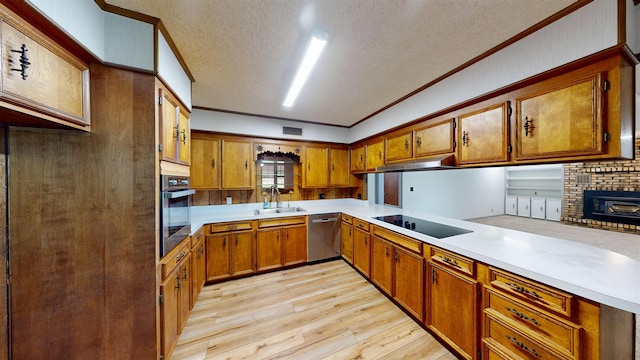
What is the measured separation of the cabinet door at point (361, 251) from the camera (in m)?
2.83

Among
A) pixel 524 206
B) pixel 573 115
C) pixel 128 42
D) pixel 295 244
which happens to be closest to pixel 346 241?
pixel 295 244

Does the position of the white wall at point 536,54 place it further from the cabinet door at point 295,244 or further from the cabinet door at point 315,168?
the cabinet door at point 295,244

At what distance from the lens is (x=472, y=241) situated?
5.60 ft

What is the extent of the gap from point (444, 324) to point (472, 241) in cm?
76

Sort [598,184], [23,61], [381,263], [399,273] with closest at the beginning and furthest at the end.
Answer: [23,61] → [399,273] → [381,263] → [598,184]

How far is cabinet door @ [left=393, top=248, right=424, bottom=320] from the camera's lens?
1.96 meters

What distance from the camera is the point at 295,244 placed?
10.7 ft

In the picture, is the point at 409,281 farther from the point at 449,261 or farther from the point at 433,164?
the point at 433,164

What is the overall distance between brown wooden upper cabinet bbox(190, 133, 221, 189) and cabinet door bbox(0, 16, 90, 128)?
1.87 m

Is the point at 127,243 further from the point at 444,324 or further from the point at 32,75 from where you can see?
the point at 444,324

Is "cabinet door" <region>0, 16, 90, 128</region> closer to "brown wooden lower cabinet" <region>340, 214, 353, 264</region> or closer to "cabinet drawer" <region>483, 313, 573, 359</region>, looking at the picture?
"cabinet drawer" <region>483, 313, 573, 359</region>

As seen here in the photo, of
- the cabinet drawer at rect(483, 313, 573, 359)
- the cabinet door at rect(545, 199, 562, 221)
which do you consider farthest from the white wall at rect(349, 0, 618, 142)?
the cabinet door at rect(545, 199, 562, 221)

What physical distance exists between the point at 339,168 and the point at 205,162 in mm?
2379

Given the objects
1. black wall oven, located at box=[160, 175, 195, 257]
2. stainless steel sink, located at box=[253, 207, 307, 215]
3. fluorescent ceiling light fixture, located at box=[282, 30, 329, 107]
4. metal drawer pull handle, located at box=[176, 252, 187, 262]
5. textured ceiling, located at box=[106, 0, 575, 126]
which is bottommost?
metal drawer pull handle, located at box=[176, 252, 187, 262]
